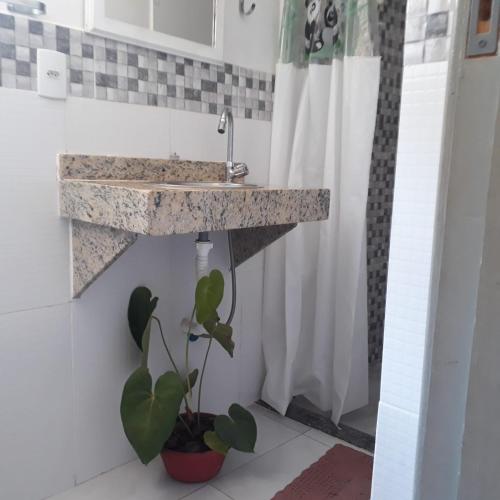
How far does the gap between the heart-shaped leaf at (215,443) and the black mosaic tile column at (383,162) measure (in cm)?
120

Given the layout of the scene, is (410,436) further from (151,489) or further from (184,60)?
(184,60)

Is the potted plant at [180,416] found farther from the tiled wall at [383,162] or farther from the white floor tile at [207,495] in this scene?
Answer: the tiled wall at [383,162]

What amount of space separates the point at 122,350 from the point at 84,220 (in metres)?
0.53

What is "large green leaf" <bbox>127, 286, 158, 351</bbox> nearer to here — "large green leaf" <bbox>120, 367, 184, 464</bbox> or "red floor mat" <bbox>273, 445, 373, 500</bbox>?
"large green leaf" <bbox>120, 367, 184, 464</bbox>

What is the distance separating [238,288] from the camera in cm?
206

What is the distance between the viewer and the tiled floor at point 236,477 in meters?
1.61

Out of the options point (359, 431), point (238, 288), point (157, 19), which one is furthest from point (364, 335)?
point (157, 19)

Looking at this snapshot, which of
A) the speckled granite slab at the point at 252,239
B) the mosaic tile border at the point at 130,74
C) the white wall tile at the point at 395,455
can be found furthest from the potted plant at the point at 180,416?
the white wall tile at the point at 395,455

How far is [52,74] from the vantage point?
1.38 metres

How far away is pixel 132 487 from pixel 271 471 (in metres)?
0.47

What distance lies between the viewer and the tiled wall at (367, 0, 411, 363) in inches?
94.4

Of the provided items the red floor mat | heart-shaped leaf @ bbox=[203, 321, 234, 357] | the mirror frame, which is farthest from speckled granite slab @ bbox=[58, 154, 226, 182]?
the red floor mat

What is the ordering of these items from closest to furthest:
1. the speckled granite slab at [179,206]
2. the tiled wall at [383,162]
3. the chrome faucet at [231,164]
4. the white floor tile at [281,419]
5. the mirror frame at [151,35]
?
the speckled granite slab at [179,206]
the mirror frame at [151,35]
the chrome faucet at [231,164]
the white floor tile at [281,419]
the tiled wall at [383,162]

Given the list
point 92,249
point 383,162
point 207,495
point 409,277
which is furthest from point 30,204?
point 383,162
